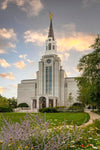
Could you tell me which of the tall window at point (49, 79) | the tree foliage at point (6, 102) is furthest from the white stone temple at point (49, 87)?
the tree foliage at point (6, 102)

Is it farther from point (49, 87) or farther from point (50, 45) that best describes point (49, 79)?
point (50, 45)

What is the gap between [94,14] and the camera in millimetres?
15102

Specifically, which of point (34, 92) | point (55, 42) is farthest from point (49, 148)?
point (55, 42)

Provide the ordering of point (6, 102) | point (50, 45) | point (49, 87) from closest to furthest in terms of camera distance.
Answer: point (49, 87) < point (6, 102) < point (50, 45)

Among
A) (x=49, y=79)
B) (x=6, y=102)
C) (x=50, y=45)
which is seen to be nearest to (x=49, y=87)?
(x=49, y=79)

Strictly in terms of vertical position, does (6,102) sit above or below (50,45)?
below

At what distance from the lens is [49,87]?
49.2 metres

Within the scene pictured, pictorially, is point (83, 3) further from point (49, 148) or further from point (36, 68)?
point (36, 68)

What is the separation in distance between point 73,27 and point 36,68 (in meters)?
38.7

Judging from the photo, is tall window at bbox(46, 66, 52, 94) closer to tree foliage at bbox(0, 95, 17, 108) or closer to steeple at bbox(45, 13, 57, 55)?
steeple at bbox(45, 13, 57, 55)

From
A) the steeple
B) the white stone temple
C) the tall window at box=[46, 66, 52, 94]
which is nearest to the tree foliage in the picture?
the white stone temple

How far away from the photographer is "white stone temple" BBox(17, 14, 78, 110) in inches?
1887

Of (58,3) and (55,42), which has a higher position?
(55,42)

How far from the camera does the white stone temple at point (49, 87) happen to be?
47.9 metres
